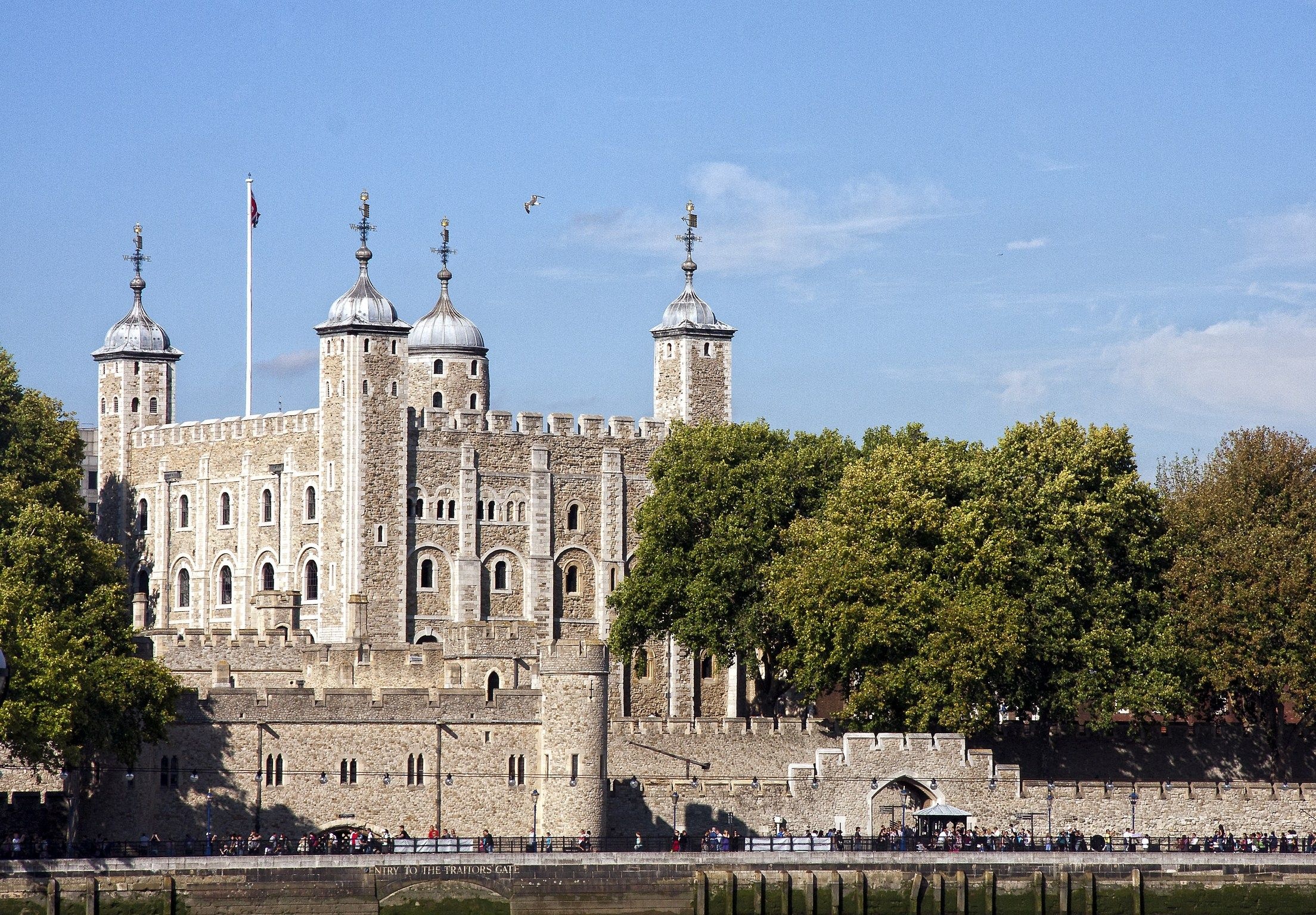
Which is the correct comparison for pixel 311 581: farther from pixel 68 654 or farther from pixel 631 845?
pixel 68 654

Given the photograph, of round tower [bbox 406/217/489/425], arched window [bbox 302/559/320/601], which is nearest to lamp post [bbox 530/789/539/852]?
arched window [bbox 302/559/320/601]

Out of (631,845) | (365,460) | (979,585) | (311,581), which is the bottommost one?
(631,845)

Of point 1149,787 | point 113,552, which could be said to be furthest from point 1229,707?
point 113,552

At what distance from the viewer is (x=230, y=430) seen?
9506 cm

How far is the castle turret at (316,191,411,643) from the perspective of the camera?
87875 millimetres

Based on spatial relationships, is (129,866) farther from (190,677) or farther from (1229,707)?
(1229,707)

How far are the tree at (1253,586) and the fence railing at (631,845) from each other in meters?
7.30

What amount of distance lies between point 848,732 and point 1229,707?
13396mm

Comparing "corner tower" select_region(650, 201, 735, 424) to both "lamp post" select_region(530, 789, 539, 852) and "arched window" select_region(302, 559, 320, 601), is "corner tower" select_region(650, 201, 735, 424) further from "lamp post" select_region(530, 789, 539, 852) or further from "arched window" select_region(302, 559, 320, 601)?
"lamp post" select_region(530, 789, 539, 852)

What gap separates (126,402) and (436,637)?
18548mm

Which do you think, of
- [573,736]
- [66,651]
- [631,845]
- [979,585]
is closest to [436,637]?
[979,585]

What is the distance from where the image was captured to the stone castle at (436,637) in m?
64.4

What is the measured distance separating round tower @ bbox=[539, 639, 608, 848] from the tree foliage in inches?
345

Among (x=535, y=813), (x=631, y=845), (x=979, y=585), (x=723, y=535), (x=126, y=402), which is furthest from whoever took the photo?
(x=126, y=402)
